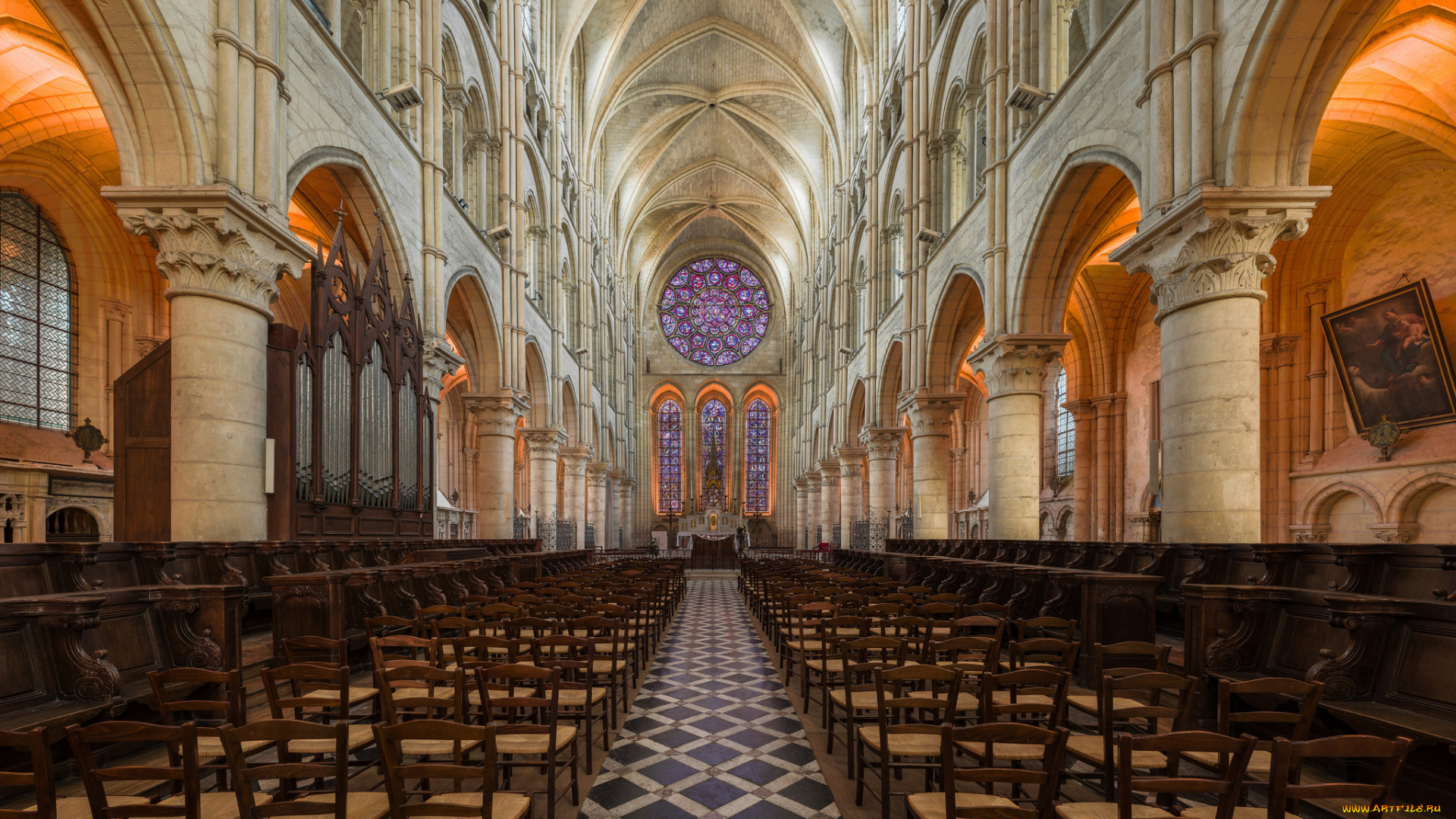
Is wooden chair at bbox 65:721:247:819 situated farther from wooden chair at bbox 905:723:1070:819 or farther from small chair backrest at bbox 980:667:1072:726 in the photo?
small chair backrest at bbox 980:667:1072:726

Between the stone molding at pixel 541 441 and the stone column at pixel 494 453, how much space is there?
4.61m

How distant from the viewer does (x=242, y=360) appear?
7895 millimetres

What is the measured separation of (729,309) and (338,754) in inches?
1869

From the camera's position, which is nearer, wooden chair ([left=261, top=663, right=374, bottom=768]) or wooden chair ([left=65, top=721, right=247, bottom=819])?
wooden chair ([left=65, top=721, right=247, bottom=819])

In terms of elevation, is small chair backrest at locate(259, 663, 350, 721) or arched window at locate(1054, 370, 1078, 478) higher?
arched window at locate(1054, 370, 1078, 478)

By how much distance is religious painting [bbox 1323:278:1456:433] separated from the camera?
1200cm

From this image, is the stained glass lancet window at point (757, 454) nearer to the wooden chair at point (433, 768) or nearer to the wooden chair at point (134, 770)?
the wooden chair at point (433, 768)

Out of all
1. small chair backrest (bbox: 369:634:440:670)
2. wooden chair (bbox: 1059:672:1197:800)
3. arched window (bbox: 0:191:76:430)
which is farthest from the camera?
arched window (bbox: 0:191:76:430)

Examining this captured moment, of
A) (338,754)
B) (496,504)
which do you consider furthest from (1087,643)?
(496,504)

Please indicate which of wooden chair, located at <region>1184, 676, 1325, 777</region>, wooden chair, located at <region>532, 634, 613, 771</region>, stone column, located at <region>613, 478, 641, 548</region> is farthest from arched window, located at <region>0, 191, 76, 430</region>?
stone column, located at <region>613, 478, 641, 548</region>

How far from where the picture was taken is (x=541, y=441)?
23.1 metres

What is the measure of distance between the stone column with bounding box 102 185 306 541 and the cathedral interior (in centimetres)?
4

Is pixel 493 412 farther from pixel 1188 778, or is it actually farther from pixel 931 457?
pixel 1188 778

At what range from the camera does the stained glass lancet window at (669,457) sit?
159 feet
